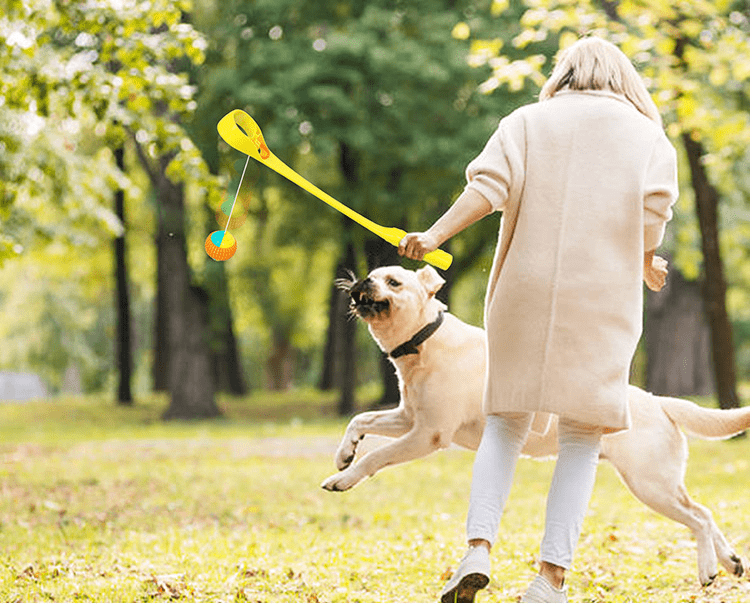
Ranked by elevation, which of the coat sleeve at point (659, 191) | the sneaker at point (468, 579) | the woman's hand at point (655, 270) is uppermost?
the coat sleeve at point (659, 191)

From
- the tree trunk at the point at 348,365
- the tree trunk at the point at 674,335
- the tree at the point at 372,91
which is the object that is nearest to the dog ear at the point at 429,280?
the tree at the point at 372,91

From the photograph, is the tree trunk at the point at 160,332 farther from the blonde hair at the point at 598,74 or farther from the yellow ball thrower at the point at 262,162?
the blonde hair at the point at 598,74

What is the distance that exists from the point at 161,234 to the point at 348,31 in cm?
533

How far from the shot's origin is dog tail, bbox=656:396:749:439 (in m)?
4.80

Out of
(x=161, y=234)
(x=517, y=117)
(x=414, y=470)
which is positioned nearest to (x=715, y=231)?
(x=414, y=470)

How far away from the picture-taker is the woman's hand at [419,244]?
3836 mm

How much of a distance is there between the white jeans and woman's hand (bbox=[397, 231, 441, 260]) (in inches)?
27.5

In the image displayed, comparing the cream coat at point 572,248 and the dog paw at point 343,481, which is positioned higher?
the cream coat at point 572,248

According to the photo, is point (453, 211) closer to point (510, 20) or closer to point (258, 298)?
point (510, 20)

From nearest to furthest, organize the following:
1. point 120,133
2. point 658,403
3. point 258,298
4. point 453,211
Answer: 1. point 453,211
2. point 658,403
3. point 120,133
4. point 258,298

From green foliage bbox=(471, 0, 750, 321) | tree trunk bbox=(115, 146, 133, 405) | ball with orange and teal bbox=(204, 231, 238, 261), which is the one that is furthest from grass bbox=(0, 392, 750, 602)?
tree trunk bbox=(115, 146, 133, 405)

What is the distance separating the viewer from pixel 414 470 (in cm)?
1188

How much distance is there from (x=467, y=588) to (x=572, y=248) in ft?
4.16

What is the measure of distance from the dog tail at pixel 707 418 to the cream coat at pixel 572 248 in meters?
1.06
